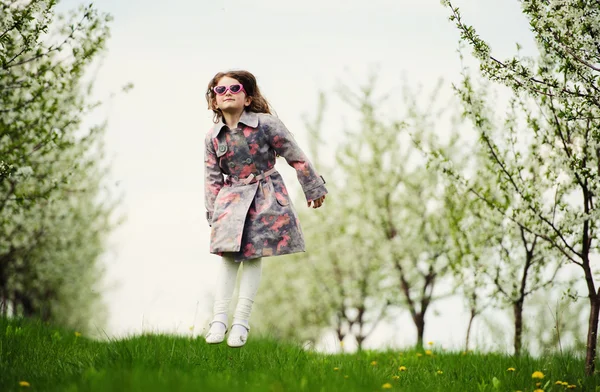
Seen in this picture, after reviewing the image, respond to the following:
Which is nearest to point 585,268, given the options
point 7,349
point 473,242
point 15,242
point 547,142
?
point 547,142

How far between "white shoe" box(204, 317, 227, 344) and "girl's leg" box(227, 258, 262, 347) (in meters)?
0.07

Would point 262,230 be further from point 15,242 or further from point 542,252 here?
point 15,242

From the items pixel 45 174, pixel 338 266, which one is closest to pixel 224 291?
pixel 45 174

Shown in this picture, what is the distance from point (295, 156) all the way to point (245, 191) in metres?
0.49

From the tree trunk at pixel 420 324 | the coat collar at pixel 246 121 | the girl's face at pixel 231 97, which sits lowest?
the tree trunk at pixel 420 324

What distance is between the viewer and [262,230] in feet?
14.4

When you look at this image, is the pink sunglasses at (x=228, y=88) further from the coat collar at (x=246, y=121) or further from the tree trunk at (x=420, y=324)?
the tree trunk at (x=420, y=324)

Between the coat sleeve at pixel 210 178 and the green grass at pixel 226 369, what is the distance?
3.66 ft

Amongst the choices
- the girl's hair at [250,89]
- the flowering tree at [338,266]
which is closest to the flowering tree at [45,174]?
the girl's hair at [250,89]

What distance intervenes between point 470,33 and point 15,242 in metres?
10.1

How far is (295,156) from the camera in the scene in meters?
4.62

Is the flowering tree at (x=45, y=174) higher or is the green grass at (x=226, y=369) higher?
the flowering tree at (x=45, y=174)

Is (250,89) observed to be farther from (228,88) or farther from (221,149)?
(221,149)

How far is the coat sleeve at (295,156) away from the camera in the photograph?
4598mm
